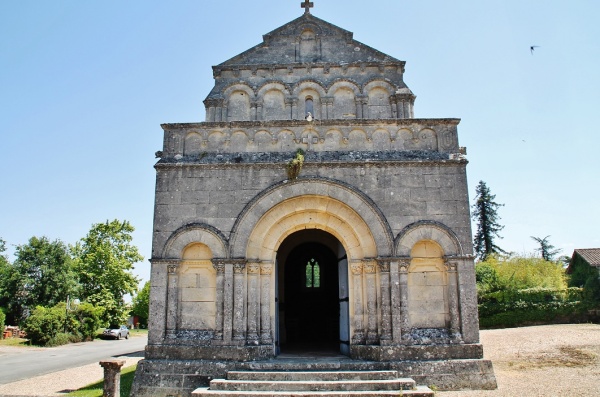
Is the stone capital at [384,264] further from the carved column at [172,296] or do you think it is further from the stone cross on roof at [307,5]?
the stone cross on roof at [307,5]

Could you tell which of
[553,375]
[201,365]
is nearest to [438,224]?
[553,375]

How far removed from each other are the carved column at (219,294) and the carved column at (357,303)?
3.02 metres

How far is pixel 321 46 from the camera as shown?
13180mm

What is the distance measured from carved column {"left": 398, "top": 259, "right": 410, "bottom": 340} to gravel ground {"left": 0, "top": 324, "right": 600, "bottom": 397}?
1.46m

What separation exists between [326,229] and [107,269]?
31.7 meters

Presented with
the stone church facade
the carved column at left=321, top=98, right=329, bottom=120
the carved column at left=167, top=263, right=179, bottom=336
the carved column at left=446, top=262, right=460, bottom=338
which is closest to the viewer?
the stone church facade

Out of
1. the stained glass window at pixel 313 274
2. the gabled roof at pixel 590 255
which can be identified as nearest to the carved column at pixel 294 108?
the stained glass window at pixel 313 274

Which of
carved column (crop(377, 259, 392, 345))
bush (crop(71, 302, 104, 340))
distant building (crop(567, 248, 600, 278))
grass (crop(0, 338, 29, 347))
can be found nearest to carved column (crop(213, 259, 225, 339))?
carved column (crop(377, 259, 392, 345))

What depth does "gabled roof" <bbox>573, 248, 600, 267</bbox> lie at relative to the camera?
31.6 metres

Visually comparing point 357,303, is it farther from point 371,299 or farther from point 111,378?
point 111,378

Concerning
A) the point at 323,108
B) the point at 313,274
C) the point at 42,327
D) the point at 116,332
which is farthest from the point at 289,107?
the point at 116,332

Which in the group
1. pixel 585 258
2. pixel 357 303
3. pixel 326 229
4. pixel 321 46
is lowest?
pixel 357 303

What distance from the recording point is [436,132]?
1112cm

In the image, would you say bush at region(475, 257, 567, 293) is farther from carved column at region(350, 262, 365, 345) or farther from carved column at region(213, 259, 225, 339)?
carved column at region(213, 259, 225, 339)
